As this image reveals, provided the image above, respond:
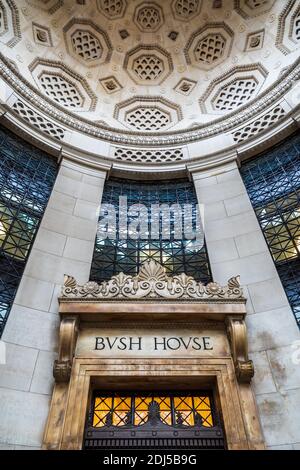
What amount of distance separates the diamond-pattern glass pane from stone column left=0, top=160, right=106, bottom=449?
4.16 ft

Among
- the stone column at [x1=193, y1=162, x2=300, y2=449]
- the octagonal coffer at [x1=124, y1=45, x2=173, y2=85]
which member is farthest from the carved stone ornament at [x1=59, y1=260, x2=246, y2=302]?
the octagonal coffer at [x1=124, y1=45, x2=173, y2=85]

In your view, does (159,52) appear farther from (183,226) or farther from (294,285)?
(294,285)

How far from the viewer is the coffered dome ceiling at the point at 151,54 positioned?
1788cm

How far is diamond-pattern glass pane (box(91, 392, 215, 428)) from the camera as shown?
7934mm

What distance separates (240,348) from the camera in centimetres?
812

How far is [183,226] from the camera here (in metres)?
13.3

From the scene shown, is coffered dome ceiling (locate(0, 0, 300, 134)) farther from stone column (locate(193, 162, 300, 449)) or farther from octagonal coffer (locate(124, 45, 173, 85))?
stone column (locate(193, 162, 300, 449))

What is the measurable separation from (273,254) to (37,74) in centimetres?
1460

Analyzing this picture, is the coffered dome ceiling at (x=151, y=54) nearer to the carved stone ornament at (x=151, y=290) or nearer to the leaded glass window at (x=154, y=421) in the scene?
the carved stone ornament at (x=151, y=290)

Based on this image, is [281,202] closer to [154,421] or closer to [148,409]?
[148,409]

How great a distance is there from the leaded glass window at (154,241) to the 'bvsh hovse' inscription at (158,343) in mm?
2505

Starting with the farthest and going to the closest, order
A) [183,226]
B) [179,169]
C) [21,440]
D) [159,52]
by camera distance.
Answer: [159,52], [179,169], [183,226], [21,440]
